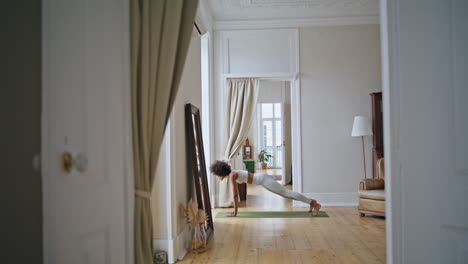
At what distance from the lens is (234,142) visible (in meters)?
6.14

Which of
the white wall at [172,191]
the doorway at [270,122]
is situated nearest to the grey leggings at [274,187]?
the white wall at [172,191]

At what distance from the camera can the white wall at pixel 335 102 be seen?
241 inches

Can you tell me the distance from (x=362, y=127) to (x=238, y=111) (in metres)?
2.13

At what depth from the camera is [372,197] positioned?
5004 mm

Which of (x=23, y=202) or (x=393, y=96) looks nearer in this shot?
(x=23, y=202)

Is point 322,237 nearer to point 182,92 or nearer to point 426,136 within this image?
point 182,92

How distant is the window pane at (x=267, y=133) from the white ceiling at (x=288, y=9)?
7.03 m

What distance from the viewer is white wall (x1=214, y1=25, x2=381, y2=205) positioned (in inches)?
241

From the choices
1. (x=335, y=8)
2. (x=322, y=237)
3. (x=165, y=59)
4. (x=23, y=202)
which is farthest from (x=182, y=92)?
→ (x=335, y=8)

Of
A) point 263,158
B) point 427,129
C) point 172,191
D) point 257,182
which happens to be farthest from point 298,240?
point 263,158

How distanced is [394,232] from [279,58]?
486cm

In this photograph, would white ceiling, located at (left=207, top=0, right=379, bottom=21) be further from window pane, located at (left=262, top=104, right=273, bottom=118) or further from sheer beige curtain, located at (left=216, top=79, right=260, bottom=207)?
window pane, located at (left=262, top=104, right=273, bottom=118)

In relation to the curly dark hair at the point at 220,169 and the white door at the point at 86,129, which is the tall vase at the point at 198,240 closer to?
the curly dark hair at the point at 220,169

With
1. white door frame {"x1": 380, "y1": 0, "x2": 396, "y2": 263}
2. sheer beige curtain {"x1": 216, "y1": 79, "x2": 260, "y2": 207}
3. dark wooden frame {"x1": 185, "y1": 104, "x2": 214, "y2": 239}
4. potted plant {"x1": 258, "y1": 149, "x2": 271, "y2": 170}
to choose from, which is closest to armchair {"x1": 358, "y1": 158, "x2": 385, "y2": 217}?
sheer beige curtain {"x1": 216, "y1": 79, "x2": 260, "y2": 207}
